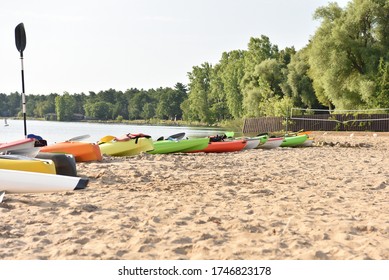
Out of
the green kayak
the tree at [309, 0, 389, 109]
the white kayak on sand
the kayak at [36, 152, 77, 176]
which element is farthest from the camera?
the tree at [309, 0, 389, 109]

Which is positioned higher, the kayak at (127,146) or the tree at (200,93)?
the tree at (200,93)

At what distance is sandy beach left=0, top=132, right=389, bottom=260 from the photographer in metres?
3.76

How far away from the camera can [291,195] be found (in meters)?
6.09

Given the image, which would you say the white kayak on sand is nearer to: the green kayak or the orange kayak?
the orange kayak

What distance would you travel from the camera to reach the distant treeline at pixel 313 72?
30391 millimetres

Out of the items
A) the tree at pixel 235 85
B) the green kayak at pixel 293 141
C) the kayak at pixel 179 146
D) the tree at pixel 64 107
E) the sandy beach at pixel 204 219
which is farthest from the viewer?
the tree at pixel 64 107

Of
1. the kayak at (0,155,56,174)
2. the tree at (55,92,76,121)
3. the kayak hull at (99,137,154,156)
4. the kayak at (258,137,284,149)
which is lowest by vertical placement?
the kayak at (258,137,284,149)

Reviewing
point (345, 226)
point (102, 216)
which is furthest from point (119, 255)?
point (345, 226)

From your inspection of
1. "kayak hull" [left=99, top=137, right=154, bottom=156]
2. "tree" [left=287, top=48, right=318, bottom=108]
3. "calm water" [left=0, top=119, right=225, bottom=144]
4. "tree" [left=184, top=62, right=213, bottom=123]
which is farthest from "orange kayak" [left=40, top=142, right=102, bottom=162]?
"tree" [left=184, top=62, right=213, bottom=123]

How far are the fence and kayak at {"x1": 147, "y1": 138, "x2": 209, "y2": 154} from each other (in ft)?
48.2

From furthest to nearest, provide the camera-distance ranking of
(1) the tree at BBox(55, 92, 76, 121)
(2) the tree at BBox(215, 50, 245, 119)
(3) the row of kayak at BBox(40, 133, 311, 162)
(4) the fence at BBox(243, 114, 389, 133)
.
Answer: (1) the tree at BBox(55, 92, 76, 121) < (2) the tree at BBox(215, 50, 245, 119) < (4) the fence at BBox(243, 114, 389, 133) < (3) the row of kayak at BBox(40, 133, 311, 162)

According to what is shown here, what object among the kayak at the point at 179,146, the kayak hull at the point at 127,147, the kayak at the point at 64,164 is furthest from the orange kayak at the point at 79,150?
the kayak at the point at 64,164

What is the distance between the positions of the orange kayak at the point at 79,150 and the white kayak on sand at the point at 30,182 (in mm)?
4370

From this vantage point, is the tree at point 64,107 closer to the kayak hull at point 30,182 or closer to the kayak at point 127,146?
the kayak at point 127,146
